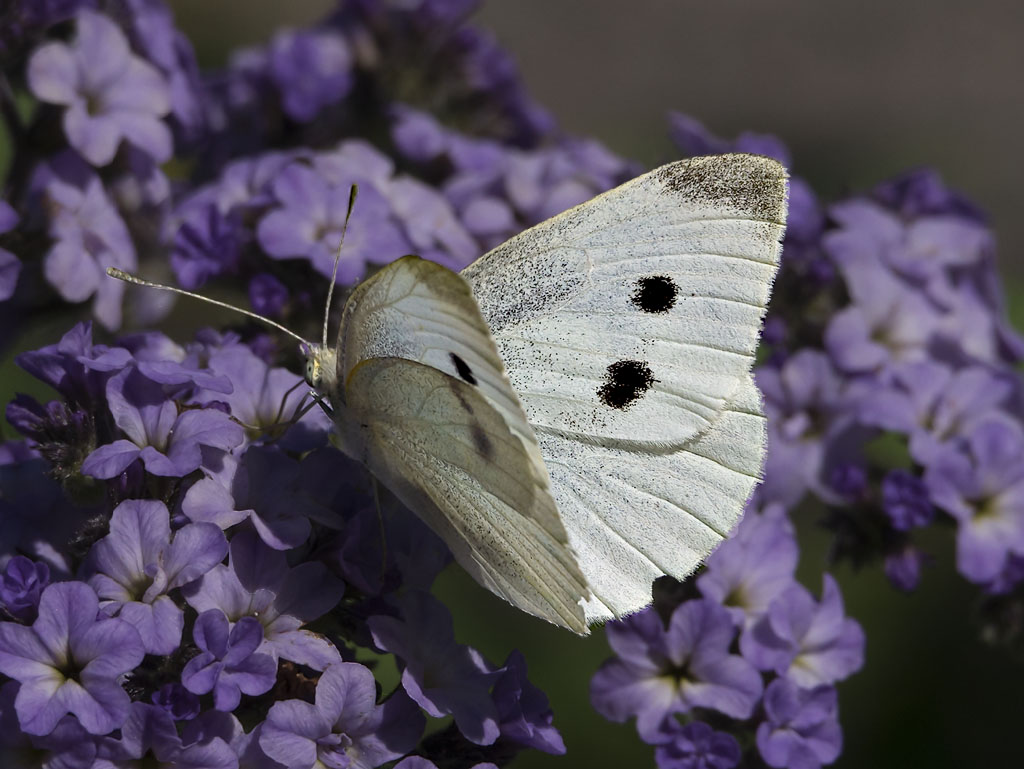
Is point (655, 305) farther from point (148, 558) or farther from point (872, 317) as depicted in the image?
point (872, 317)

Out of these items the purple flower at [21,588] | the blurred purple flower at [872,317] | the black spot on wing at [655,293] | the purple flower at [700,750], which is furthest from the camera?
the blurred purple flower at [872,317]

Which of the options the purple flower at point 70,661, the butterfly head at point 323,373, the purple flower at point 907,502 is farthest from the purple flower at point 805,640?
the purple flower at point 70,661

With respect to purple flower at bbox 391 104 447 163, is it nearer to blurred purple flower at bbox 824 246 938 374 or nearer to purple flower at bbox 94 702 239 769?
blurred purple flower at bbox 824 246 938 374

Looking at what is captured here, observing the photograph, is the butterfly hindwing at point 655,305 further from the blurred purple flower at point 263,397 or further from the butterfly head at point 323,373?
the blurred purple flower at point 263,397

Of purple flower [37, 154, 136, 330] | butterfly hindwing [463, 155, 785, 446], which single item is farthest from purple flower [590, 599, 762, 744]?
purple flower [37, 154, 136, 330]

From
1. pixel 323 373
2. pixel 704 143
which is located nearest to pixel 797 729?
pixel 323 373

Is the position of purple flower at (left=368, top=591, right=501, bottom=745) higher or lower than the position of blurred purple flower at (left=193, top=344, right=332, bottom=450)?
lower

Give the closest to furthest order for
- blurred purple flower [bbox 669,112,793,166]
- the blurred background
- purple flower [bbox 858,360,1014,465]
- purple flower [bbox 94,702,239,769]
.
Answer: purple flower [bbox 94,702,239,769] → purple flower [bbox 858,360,1014,465] → blurred purple flower [bbox 669,112,793,166] → the blurred background

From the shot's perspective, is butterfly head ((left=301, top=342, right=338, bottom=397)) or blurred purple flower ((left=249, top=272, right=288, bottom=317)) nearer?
butterfly head ((left=301, top=342, right=338, bottom=397))
